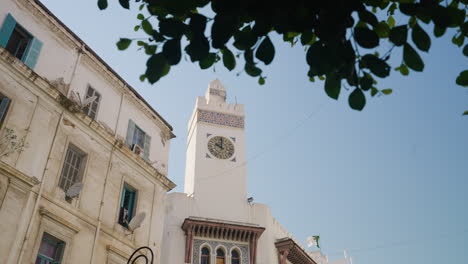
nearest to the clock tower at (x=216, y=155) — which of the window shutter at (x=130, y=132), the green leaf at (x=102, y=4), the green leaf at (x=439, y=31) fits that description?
the window shutter at (x=130, y=132)

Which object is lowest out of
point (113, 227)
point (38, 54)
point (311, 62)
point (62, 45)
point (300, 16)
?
point (311, 62)

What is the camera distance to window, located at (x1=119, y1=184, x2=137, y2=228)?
576 inches

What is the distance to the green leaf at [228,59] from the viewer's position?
446 centimetres

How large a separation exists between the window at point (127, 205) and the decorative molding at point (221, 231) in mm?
8430

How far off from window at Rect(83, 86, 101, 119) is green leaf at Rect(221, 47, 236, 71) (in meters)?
10.9

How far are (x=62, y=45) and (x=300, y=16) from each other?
11.8 m

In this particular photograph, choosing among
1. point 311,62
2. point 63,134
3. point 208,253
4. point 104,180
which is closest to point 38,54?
point 63,134

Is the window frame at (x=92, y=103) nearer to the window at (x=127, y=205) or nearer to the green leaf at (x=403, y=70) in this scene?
the window at (x=127, y=205)

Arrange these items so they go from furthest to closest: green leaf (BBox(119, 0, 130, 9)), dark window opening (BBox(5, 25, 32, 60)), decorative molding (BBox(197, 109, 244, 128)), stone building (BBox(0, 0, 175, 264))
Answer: decorative molding (BBox(197, 109, 244, 128))
dark window opening (BBox(5, 25, 32, 60))
stone building (BBox(0, 0, 175, 264))
green leaf (BBox(119, 0, 130, 9))

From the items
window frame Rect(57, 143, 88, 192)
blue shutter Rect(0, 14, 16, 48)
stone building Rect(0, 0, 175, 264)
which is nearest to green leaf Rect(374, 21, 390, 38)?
stone building Rect(0, 0, 175, 264)

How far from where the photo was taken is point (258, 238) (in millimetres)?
24641

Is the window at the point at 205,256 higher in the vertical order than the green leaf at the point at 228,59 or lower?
higher

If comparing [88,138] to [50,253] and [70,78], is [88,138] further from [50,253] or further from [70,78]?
[50,253]

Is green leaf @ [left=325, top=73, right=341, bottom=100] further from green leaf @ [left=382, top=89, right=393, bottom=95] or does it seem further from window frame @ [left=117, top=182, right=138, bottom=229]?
window frame @ [left=117, top=182, right=138, bottom=229]
